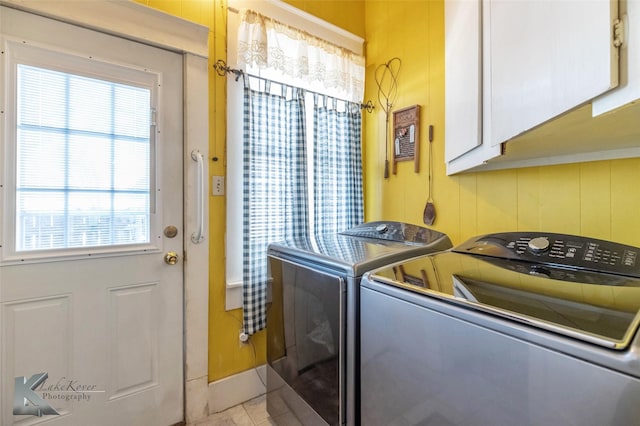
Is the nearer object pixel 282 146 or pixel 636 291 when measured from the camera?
pixel 636 291

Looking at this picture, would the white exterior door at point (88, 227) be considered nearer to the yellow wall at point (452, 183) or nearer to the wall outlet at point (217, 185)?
the wall outlet at point (217, 185)

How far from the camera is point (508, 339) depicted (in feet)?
1.91

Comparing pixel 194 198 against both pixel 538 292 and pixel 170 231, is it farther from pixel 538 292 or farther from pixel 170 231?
pixel 538 292

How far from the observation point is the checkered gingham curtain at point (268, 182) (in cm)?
171

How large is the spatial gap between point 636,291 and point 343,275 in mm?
757

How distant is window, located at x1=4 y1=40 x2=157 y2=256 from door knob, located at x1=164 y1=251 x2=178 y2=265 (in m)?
0.13

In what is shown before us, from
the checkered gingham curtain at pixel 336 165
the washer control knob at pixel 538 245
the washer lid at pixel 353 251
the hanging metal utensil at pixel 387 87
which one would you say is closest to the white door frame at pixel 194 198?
the washer lid at pixel 353 251

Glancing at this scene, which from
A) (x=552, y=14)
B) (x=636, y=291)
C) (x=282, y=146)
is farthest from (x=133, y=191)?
(x=636, y=291)

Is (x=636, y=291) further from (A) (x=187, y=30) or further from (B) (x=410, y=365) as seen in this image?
(A) (x=187, y=30)

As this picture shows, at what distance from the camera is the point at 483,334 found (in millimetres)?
622

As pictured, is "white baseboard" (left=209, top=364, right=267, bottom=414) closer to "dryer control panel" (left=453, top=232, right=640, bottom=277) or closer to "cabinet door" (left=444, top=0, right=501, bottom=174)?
"dryer control panel" (left=453, top=232, right=640, bottom=277)

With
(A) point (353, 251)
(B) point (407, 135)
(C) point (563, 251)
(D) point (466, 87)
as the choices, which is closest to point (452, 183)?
(B) point (407, 135)

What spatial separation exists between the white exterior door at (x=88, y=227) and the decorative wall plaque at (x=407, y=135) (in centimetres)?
134

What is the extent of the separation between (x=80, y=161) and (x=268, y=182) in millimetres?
894
